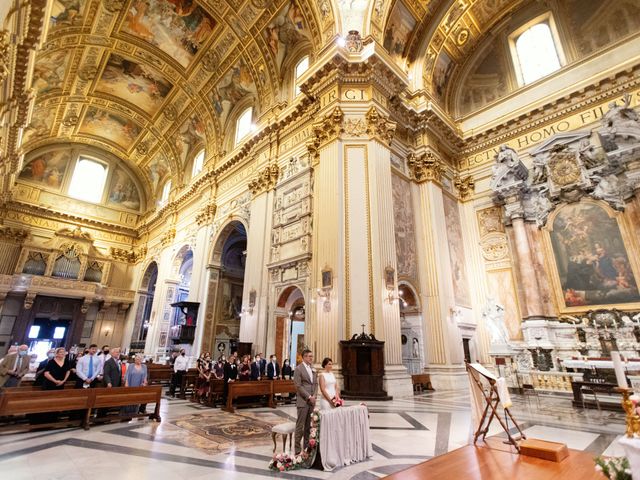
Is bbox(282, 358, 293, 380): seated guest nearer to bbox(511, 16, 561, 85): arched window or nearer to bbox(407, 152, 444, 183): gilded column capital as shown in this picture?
bbox(407, 152, 444, 183): gilded column capital

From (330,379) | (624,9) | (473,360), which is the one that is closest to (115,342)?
(473,360)

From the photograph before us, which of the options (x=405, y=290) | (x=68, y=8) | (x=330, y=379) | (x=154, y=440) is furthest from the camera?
(x=68, y=8)

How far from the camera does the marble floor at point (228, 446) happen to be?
10.8 ft

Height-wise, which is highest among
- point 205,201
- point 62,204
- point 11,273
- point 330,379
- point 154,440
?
point 62,204

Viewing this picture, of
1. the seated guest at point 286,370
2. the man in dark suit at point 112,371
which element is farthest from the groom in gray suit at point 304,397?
the seated guest at point 286,370

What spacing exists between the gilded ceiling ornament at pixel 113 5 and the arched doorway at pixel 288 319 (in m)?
13.7

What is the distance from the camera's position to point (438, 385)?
10.1m

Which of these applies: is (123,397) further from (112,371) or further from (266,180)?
(266,180)

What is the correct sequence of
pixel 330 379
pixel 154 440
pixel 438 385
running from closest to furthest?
pixel 330 379 < pixel 154 440 < pixel 438 385

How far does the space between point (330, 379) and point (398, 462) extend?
1.09 m

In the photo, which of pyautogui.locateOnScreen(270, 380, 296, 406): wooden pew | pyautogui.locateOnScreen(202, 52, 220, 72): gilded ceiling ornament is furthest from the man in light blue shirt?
pyautogui.locateOnScreen(202, 52, 220, 72): gilded ceiling ornament

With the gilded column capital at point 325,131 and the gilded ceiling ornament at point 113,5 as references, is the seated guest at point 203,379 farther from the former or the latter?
the gilded ceiling ornament at point 113,5

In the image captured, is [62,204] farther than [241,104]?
Yes

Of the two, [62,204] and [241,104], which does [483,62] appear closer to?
[241,104]
